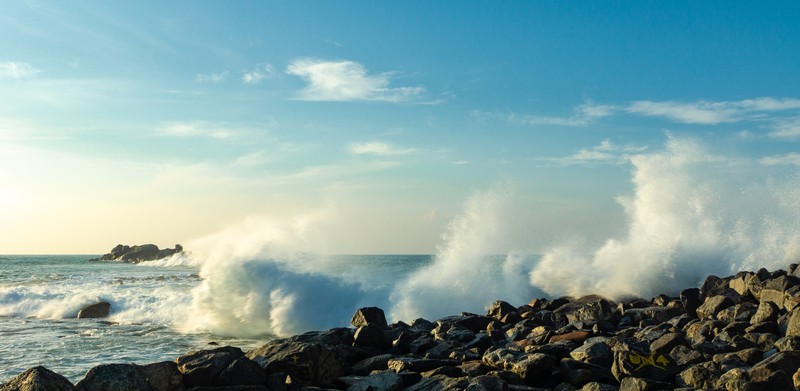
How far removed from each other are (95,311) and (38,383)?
18.2m

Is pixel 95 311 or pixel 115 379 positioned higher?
pixel 115 379

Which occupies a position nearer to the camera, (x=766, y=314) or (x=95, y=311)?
(x=766, y=314)

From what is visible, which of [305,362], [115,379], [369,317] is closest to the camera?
[115,379]

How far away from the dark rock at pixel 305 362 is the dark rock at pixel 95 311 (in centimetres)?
1664

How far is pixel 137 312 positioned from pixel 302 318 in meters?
7.20

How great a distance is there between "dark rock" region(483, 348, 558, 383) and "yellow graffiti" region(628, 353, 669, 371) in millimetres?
943

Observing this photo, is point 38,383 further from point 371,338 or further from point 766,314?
point 766,314

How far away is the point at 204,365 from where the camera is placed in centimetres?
780

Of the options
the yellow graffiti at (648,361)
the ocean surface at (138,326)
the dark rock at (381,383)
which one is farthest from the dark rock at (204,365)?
the yellow graffiti at (648,361)

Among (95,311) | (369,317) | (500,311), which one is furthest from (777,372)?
(95,311)

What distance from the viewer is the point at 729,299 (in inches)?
527

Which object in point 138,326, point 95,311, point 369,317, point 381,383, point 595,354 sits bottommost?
point 138,326

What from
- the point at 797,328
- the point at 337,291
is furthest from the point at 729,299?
the point at 337,291

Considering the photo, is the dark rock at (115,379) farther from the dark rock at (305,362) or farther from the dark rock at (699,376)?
the dark rock at (699,376)
